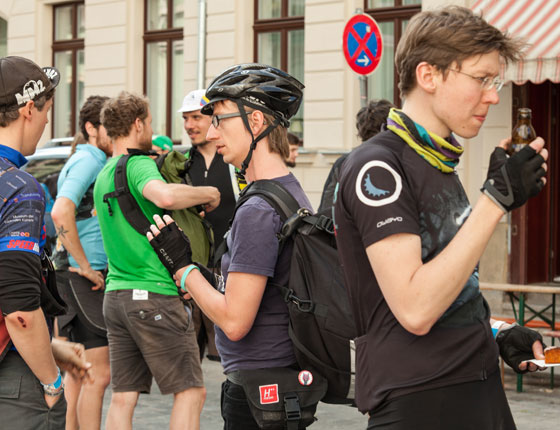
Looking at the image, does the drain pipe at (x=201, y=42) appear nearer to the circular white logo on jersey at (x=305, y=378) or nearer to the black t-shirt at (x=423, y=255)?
the circular white logo on jersey at (x=305, y=378)

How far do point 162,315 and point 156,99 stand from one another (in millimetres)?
12915

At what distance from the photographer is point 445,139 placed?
2.51 meters

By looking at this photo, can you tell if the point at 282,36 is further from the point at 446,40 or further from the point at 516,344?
the point at 446,40

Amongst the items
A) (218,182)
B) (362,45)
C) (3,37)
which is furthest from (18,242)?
(3,37)

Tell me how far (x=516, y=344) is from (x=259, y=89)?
4.40 ft

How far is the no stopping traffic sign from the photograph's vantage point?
10.4 metres

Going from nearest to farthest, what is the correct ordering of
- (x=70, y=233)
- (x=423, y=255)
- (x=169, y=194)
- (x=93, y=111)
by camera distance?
(x=423, y=255) < (x=169, y=194) < (x=70, y=233) < (x=93, y=111)

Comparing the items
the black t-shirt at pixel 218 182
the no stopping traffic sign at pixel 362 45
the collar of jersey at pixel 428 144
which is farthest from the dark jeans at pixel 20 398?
the no stopping traffic sign at pixel 362 45

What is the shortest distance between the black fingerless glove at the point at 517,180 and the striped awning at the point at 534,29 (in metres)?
8.87

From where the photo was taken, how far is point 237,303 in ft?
10.6

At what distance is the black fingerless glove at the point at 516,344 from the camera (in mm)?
2748

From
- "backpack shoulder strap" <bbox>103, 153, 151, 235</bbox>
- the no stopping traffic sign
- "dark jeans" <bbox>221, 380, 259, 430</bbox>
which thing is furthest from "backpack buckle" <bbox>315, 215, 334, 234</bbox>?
the no stopping traffic sign

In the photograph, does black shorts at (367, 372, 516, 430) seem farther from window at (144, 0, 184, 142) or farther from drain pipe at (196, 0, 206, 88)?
window at (144, 0, 184, 142)

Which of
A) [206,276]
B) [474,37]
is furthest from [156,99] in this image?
[474,37]
